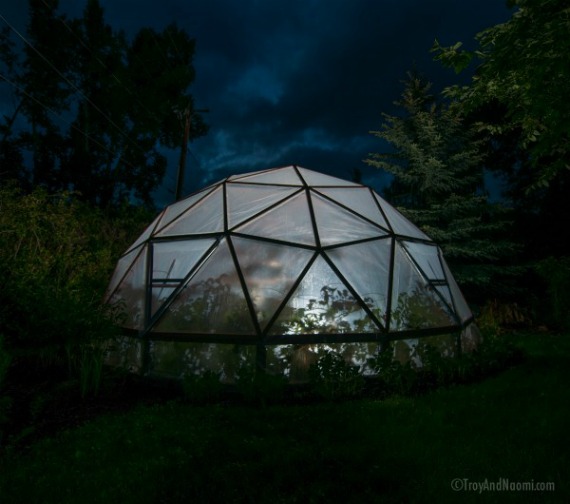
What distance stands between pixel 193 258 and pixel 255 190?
1981mm

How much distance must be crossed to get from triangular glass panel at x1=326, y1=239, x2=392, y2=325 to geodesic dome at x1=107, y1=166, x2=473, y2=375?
0.7 inches

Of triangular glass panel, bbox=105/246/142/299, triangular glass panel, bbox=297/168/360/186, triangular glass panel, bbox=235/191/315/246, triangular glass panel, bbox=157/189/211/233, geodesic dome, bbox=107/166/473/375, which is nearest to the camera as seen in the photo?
geodesic dome, bbox=107/166/473/375

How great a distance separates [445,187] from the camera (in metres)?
14.1

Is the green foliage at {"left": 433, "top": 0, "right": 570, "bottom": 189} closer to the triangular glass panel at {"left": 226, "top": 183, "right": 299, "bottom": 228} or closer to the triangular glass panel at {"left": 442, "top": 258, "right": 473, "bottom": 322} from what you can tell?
the triangular glass panel at {"left": 442, "top": 258, "right": 473, "bottom": 322}

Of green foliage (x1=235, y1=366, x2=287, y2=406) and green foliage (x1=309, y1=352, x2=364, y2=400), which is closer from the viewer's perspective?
green foliage (x1=235, y1=366, x2=287, y2=406)

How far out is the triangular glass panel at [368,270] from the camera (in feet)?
21.0

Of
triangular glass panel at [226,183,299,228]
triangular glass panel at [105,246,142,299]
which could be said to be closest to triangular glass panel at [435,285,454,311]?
triangular glass panel at [226,183,299,228]

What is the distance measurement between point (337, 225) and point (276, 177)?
2.02m

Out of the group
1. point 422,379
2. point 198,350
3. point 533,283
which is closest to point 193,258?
point 198,350

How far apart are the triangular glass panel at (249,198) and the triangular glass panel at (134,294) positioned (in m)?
1.80

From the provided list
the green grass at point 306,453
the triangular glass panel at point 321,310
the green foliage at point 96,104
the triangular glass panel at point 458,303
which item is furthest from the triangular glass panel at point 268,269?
the green foliage at point 96,104

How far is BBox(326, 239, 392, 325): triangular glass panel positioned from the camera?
6414 millimetres

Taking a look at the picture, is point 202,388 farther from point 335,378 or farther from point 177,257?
point 177,257
